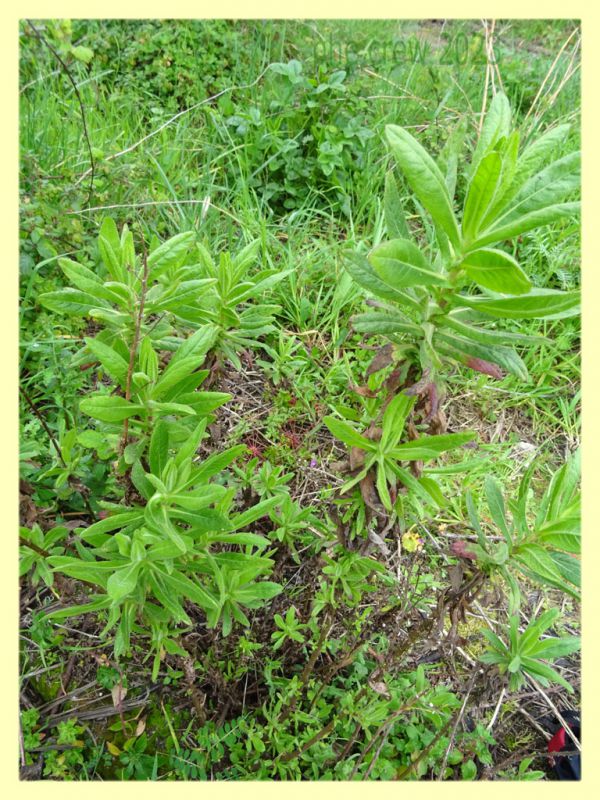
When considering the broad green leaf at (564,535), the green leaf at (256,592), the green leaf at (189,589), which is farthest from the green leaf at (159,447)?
the broad green leaf at (564,535)

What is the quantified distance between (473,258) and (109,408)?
81 centimetres

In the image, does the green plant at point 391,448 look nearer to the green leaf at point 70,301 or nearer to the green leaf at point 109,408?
the green leaf at point 109,408

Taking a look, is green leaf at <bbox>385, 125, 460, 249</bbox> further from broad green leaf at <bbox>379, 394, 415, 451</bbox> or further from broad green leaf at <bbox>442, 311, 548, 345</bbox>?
broad green leaf at <bbox>379, 394, 415, 451</bbox>

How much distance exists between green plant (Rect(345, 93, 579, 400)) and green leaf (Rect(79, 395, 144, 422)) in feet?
1.75

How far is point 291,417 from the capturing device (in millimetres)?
2838

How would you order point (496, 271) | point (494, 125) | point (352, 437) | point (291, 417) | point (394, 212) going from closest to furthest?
point (496, 271) → point (494, 125) → point (394, 212) → point (352, 437) → point (291, 417)

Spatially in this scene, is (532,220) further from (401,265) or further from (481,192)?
(401,265)

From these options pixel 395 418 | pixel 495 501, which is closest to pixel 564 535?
pixel 495 501

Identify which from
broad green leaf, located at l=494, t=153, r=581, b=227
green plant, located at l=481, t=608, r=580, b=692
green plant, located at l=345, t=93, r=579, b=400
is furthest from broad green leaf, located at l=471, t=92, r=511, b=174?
green plant, located at l=481, t=608, r=580, b=692

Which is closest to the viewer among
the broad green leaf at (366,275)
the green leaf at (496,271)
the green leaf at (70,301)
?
the green leaf at (496,271)

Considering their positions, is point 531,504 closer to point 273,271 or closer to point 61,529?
point 273,271

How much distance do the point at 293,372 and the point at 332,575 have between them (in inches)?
51.0

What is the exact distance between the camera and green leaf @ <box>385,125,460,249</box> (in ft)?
3.71

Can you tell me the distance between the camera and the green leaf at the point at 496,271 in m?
1.05
